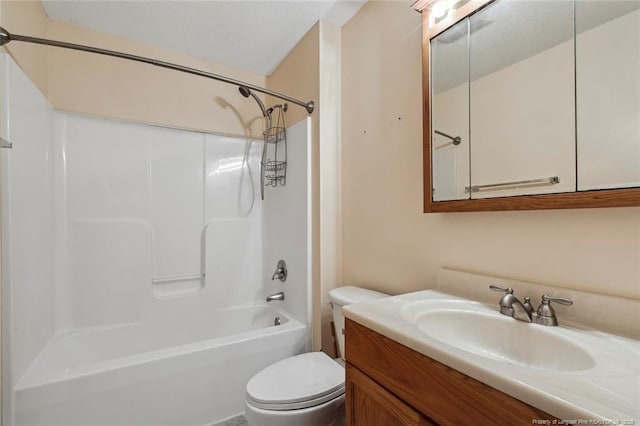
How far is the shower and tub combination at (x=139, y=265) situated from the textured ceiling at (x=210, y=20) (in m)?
0.45

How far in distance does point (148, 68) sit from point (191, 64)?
31cm

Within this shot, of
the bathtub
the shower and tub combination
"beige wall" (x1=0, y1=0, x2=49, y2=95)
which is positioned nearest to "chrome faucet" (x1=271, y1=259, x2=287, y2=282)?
the shower and tub combination

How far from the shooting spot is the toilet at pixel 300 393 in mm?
1126

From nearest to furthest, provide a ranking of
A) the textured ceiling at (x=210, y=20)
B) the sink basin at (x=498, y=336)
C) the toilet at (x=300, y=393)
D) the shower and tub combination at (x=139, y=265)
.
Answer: the sink basin at (x=498, y=336) → the toilet at (x=300, y=393) → the shower and tub combination at (x=139, y=265) → the textured ceiling at (x=210, y=20)

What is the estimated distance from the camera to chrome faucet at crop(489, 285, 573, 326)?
0.81 meters

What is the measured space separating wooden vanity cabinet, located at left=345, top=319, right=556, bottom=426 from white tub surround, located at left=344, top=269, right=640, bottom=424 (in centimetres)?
3

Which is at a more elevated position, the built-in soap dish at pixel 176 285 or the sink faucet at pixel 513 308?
the sink faucet at pixel 513 308

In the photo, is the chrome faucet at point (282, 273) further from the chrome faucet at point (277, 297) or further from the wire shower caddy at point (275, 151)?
the wire shower caddy at point (275, 151)

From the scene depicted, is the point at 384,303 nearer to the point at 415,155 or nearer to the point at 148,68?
the point at 415,155

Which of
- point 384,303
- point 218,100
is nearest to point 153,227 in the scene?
point 218,100

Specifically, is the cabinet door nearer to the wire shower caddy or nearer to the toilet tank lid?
the toilet tank lid

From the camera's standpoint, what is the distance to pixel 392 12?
4.83 feet

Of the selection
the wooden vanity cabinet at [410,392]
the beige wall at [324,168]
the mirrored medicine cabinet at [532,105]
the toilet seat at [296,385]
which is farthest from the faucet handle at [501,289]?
the beige wall at [324,168]

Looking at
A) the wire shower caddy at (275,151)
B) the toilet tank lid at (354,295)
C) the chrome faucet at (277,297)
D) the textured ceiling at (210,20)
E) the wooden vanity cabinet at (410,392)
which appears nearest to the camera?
the wooden vanity cabinet at (410,392)
